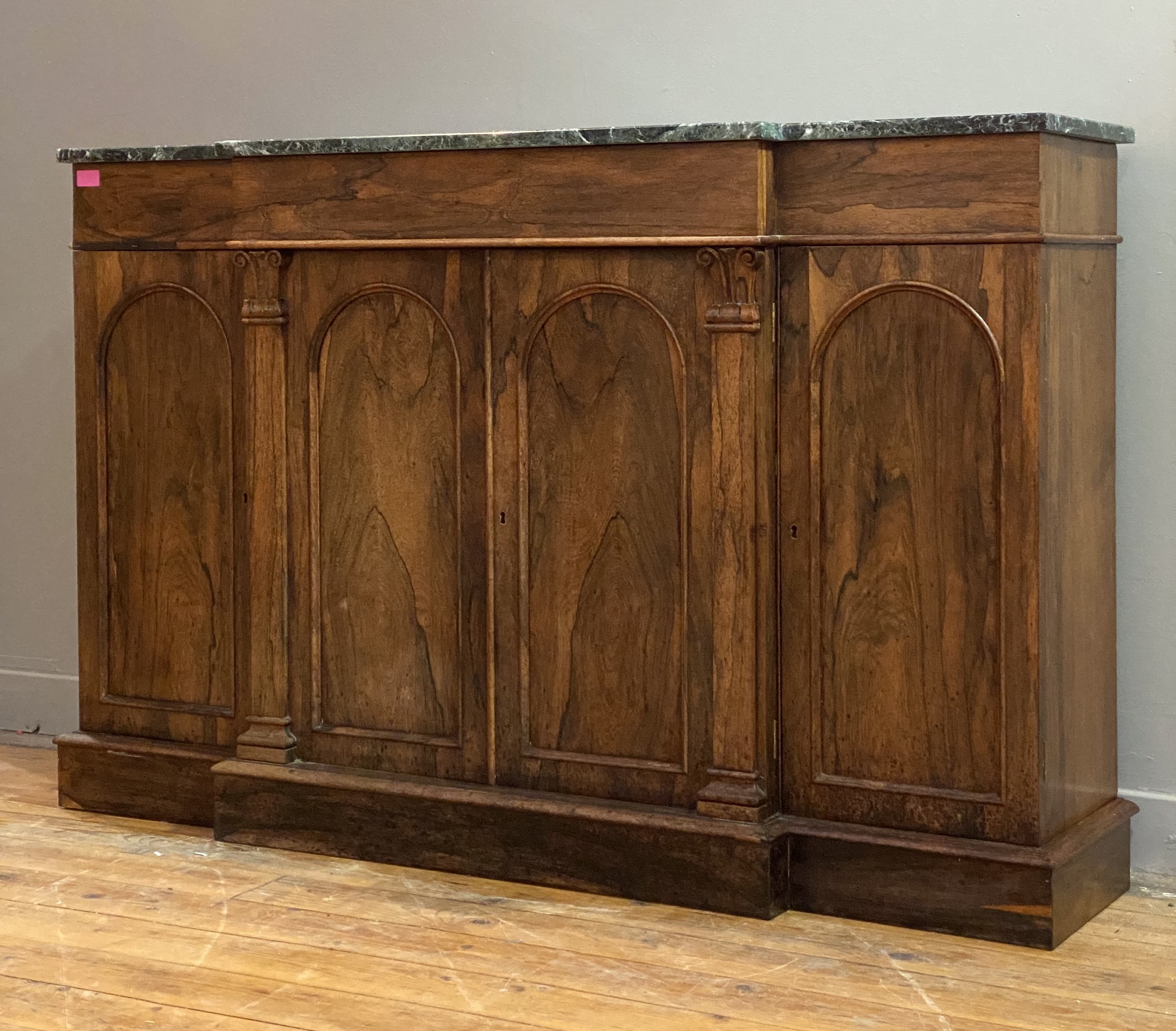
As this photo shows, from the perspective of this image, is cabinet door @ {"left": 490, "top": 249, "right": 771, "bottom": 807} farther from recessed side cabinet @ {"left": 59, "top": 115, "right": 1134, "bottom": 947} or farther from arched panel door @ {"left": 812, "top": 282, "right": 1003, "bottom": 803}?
arched panel door @ {"left": 812, "top": 282, "right": 1003, "bottom": 803}

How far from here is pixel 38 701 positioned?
4.73 m

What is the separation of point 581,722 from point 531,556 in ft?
1.13

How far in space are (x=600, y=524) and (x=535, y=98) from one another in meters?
1.21

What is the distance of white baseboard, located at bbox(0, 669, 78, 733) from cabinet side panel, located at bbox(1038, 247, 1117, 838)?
8.80ft

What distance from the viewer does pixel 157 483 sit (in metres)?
3.87

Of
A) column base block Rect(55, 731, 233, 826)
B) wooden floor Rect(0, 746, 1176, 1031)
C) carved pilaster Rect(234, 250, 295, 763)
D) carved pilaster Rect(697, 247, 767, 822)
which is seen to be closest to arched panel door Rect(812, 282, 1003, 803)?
carved pilaster Rect(697, 247, 767, 822)

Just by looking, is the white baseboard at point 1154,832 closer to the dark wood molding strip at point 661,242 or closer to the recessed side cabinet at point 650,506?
the recessed side cabinet at point 650,506

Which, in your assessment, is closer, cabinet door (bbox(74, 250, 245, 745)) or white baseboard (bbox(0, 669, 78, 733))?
cabinet door (bbox(74, 250, 245, 745))

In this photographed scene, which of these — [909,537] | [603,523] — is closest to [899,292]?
[909,537]

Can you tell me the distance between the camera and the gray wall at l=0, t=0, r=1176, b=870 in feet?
11.2

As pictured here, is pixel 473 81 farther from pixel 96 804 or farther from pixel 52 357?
pixel 96 804

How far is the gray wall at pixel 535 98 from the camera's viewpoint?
3.42m

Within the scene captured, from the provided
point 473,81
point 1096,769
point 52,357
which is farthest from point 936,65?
point 52,357

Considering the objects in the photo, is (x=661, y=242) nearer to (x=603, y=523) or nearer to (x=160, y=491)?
(x=603, y=523)
